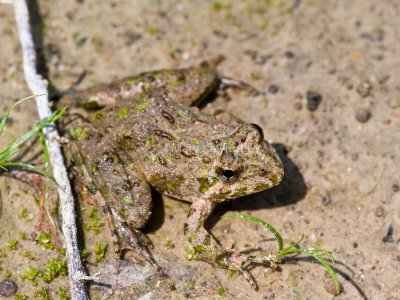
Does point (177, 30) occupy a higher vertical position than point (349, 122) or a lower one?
higher

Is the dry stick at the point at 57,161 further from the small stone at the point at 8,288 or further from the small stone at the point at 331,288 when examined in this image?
the small stone at the point at 331,288

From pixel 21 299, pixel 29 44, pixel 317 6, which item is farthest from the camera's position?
pixel 317 6

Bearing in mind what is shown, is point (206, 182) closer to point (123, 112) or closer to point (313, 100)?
point (123, 112)

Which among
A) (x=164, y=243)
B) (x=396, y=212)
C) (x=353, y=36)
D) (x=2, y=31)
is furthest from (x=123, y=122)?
(x=353, y=36)

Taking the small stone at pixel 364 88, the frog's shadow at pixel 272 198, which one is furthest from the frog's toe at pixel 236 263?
the small stone at pixel 364 88

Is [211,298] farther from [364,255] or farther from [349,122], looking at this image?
[349,122]

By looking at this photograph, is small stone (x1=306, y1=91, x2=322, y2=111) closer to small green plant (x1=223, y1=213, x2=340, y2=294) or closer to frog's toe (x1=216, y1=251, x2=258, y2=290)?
small green plant (x1=223, y1=213, x2=340, y2=294)
